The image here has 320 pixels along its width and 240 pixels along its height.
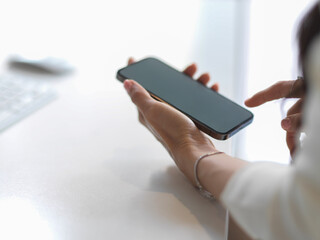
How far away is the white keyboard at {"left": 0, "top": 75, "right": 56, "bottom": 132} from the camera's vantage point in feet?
2.31

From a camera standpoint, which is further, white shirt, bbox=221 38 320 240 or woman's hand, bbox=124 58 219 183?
woman's hand, bbox=124 58 219 183

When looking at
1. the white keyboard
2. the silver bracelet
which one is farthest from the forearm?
the white keyboard

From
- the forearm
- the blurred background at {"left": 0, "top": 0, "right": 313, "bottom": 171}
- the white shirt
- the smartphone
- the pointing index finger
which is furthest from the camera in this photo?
the blurred background at {"left": 0, "top": 0, "right": 313, "bottom": 171}

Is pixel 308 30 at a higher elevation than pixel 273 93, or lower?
higher

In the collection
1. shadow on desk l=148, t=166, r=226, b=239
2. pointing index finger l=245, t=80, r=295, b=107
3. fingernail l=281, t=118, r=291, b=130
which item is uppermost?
pointing index finger l=245, t=80, r=295, b=107

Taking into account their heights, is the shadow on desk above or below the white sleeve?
below

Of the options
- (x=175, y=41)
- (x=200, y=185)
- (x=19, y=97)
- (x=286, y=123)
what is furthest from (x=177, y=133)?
(x=175, y=41)

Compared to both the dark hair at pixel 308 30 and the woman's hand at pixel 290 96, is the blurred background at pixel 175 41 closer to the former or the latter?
the woman's hand at pixel 290 96

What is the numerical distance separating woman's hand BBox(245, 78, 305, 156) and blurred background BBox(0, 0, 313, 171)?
7 cm

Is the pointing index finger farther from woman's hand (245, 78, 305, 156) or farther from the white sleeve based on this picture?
the white sleeve

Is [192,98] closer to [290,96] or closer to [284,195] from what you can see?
[290,96]

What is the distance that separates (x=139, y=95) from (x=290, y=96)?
11.4 inches

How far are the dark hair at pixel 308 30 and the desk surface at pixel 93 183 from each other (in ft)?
0.78

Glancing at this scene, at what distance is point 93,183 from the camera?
1.82ft
